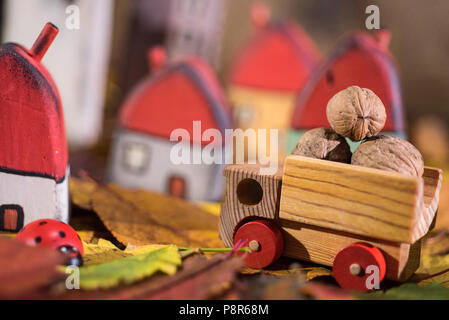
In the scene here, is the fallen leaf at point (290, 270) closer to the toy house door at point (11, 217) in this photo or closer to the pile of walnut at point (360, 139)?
the pile of walnut at point (360, 139)

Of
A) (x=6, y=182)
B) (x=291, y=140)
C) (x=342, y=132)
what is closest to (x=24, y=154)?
(x=6, y=182)

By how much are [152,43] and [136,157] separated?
76 centimetres

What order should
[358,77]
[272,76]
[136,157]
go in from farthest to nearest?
[272,76] → [136,157] → [358,77]

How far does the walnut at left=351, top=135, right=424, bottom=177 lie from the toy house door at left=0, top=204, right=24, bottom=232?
621 mm

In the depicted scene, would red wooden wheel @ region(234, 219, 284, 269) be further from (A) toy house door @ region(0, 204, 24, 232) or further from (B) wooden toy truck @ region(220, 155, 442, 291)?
(A) toy house door @ region(0, 204, 24, 232)

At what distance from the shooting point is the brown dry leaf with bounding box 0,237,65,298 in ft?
2.08

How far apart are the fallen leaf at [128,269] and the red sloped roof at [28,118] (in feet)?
0.92

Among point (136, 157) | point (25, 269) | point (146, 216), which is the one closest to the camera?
point (25, 269)

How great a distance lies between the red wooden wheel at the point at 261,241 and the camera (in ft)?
2.98

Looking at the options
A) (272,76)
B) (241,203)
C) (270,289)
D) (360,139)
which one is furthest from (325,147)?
(272,76)

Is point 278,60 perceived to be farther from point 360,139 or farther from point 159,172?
point 360,139

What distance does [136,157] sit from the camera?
5.09ft

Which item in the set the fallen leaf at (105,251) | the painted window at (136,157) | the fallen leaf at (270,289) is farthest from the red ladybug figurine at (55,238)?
the painted window at (136,157)
